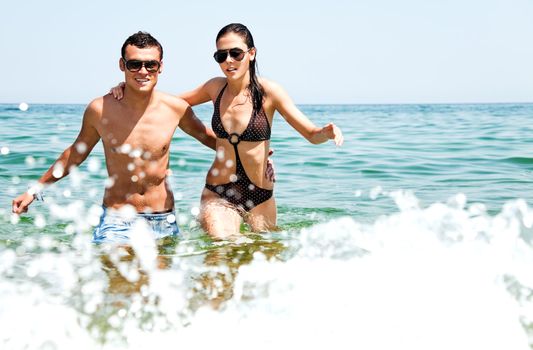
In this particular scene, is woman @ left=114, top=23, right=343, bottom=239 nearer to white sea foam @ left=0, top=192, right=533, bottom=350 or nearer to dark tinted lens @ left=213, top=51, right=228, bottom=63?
dark tinted lens @ left=213, top=51, right=228, bottom=63

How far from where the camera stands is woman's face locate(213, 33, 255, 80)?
5.32 m

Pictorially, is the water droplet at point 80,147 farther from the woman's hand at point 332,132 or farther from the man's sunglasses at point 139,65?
the woman's hand at point 332,132

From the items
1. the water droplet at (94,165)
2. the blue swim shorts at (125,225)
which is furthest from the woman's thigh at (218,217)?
the water droplet at (94,165)

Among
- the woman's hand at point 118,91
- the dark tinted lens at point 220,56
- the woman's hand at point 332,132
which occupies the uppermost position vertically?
the dark tinted lens at point 220,56

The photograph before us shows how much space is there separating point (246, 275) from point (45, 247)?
211 centimetres

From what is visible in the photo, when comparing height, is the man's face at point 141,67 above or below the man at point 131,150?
above

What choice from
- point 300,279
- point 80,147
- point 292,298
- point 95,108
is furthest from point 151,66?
point 292,298

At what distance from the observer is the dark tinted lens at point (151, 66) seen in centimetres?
500

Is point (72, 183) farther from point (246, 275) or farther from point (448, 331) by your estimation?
point (448, 331)

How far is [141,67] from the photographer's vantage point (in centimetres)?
501

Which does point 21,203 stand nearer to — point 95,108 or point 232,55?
point 95,108

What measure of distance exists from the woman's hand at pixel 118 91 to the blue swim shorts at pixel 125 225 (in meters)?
0.92

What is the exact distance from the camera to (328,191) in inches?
373

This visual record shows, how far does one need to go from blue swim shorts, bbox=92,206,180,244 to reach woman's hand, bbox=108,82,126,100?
0.92 m
